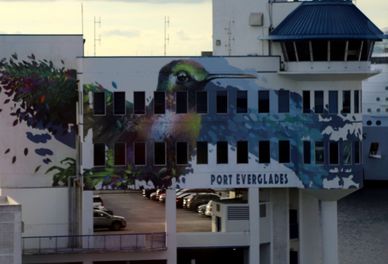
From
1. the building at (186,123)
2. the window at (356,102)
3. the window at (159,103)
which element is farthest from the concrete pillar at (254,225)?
the window at (356,102)

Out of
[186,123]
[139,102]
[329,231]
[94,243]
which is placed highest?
[139,102]

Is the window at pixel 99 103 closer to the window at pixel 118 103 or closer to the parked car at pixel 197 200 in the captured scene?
the window at pixel 118 103

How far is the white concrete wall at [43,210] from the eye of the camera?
225 ft

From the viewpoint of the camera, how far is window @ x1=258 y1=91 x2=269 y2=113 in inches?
2729

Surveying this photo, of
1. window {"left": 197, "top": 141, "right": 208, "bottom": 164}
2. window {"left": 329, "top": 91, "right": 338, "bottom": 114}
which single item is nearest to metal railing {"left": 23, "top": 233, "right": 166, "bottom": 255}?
window {"left": 197, "top": 141, "right": 208, "bottom": 164}

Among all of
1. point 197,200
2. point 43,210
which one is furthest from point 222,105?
point 197,200

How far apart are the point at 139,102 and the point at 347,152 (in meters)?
10.1

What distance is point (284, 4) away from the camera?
236ft

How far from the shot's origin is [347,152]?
69438mm

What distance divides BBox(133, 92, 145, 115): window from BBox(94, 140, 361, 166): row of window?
1536 millimetres

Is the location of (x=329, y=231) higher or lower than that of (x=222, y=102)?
lower

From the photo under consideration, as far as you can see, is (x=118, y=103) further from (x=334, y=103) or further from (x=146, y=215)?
(x=146, y=215)

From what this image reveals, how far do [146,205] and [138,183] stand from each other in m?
17.0

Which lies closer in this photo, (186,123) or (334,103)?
(186,123)
